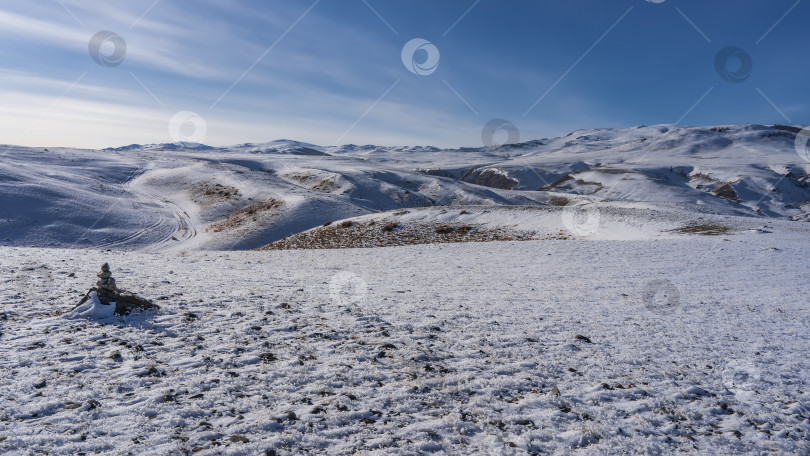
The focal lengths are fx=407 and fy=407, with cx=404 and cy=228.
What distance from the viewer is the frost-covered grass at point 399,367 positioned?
6.08 m

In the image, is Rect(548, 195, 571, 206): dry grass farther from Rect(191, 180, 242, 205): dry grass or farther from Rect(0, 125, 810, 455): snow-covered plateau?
Rect(191, 180, 242, 205): dry grass

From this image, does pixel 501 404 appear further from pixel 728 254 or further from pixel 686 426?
pixel 728 254

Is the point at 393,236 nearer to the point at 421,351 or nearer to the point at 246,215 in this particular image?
the point at 246,215

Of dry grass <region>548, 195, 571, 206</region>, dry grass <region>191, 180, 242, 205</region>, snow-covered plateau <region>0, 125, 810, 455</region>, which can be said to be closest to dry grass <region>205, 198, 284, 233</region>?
dry grass <region>191, 180, 242, 205</region>

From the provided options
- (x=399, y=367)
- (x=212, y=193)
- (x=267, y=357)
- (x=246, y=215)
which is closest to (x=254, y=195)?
(x=212, y=193)

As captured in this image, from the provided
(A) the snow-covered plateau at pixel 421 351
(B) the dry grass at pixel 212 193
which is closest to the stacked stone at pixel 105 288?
(A) the snow-covered plateau at pixel 421 351

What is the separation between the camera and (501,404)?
23.1 ft

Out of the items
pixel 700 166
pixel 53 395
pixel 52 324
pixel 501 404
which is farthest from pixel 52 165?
pixel 700 166

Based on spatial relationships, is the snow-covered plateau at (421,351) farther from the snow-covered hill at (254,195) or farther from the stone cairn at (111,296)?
the snow-covered hill at (254,195)

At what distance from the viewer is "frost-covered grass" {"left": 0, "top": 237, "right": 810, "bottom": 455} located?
6.08 meters

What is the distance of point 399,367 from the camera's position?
27.3 feet

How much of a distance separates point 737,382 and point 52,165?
84.5m

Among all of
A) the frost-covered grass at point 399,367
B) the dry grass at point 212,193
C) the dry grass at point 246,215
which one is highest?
the dry grass at point 212,193

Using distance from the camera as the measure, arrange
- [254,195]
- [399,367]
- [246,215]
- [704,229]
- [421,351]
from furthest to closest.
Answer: [254,195] < [246,215] < [704,229] < [421,351] < [399,367]
